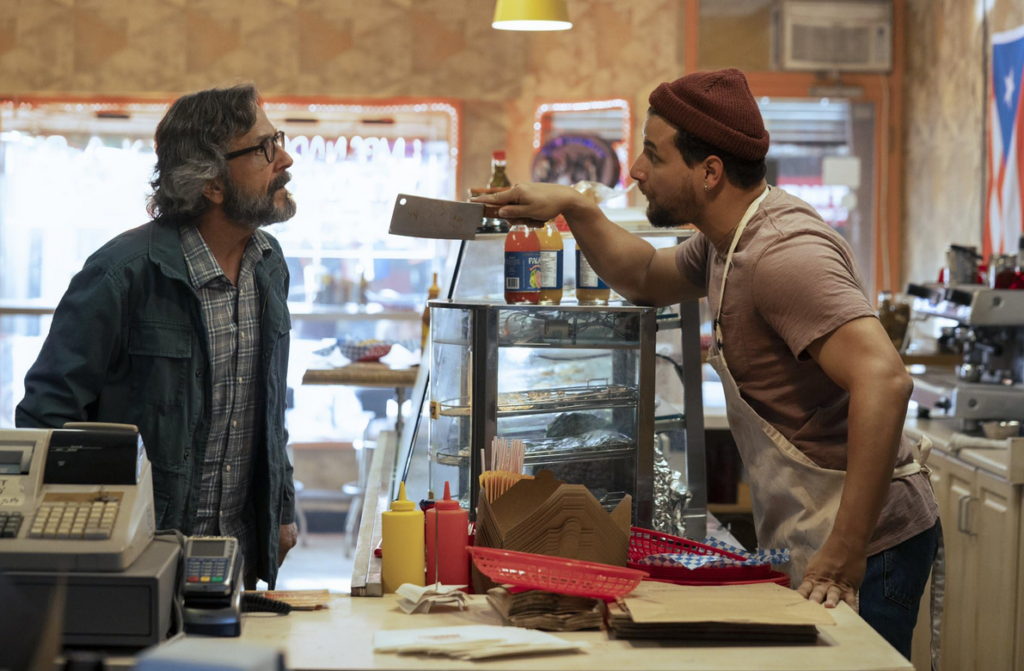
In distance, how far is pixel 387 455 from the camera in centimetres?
359

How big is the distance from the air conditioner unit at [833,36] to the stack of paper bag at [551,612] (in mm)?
5280

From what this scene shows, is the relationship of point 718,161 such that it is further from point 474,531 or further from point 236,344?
point 236,344

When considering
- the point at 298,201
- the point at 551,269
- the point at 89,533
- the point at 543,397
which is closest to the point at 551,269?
the point at 551,269

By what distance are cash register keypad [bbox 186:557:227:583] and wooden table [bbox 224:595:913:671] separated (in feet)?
0.36

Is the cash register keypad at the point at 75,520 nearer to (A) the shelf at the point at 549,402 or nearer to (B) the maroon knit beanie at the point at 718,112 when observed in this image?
(A) the shelf at the point at 549,402

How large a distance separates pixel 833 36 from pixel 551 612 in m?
5.58

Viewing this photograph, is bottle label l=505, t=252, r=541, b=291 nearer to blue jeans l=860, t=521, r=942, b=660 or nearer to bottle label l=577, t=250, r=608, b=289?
bottle label l=577, t=250, r=608, b=289

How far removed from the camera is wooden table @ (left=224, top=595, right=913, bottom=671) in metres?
1.62

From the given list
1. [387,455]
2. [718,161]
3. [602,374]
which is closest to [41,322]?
[387,455]

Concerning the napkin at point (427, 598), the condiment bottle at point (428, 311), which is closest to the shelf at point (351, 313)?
the condiment bottle at point (428, 311)

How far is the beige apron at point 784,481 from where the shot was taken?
6.59ft

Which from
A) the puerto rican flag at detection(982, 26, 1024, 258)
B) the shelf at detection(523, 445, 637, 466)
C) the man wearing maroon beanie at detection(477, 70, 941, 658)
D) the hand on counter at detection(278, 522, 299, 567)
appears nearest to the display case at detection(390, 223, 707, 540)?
the shelf at detection(523, 445, 637, 466)

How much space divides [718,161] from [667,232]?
769 millimetres

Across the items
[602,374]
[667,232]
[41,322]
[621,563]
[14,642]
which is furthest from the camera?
[41,322]
